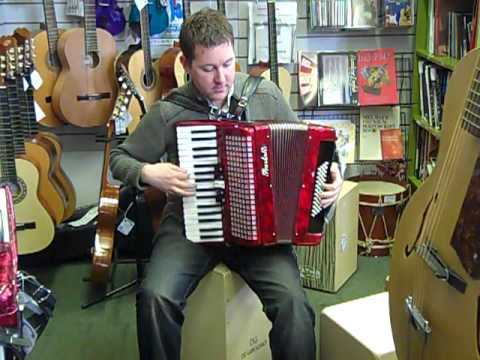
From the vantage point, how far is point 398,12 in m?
3.33

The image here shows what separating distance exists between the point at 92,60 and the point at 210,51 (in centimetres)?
124

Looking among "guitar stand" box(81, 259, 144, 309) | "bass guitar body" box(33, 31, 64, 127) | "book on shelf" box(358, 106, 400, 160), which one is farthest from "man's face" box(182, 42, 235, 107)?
"book on shelf" box(358, 106, 400, 160)

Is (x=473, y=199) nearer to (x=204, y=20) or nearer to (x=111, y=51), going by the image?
(x=204, y=20)

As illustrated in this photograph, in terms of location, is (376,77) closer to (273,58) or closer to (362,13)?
(362,13)

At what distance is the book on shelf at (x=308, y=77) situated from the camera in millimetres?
3379

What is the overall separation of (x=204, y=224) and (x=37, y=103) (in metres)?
1.40

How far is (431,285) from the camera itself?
1520 millimetres

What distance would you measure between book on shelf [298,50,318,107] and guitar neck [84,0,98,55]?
979 millimetres

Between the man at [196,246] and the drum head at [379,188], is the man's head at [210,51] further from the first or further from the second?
the drum head at [379,188]

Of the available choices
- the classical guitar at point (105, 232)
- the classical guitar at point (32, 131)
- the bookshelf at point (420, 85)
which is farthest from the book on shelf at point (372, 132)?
the classical guitar at point (32, 131)

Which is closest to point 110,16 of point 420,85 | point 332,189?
point 420,85

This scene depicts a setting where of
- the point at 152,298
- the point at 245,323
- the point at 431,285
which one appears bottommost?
the point at 245,323

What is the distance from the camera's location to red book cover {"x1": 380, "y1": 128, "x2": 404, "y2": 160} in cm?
352

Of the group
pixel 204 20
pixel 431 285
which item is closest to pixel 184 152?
pixel 204 20
